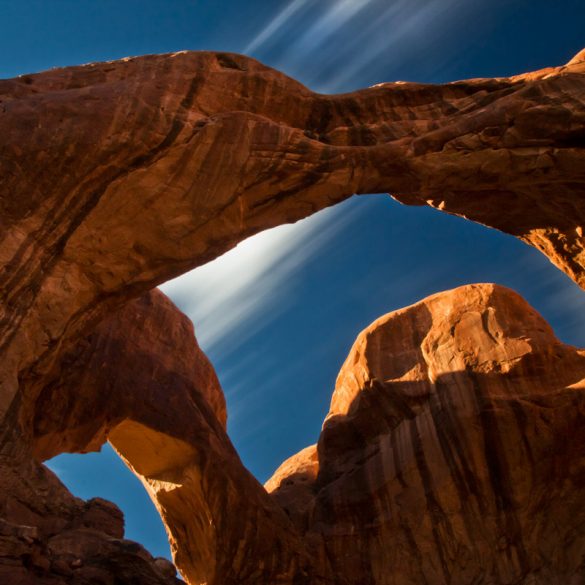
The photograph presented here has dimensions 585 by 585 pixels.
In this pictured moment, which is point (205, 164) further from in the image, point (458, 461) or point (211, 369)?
point (458, 461)

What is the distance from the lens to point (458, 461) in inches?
941

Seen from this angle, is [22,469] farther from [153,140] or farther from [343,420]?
[343,420]

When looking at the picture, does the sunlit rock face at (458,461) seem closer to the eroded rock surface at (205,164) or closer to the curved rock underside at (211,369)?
the curved rock underside at (211,369)

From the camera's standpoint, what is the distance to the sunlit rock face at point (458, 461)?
74.2ft

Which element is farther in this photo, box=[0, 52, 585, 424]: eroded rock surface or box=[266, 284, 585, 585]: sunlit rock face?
box=[266, 284, 585, 585]: sunlit rock face

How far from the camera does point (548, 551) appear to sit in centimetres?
2203

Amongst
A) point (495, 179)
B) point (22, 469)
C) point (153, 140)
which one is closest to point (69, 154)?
point (153, 140)

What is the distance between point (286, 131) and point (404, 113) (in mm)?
4653

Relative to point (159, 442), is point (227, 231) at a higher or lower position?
higher

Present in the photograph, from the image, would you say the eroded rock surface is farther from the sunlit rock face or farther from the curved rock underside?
the sunlit rock face

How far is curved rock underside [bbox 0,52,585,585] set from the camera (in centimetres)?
1512

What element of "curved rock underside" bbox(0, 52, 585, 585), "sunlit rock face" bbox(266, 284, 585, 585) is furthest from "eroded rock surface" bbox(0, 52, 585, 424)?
"sunlit rock face" bbox(266, 284, 585, 585)

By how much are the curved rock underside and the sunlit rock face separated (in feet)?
0.28

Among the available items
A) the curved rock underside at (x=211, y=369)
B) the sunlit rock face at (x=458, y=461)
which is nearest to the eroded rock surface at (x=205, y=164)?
the curved rock underside at (x=211, y=369)
